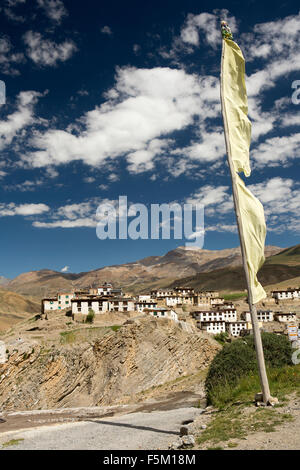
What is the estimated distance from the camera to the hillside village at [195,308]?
56.2 metres

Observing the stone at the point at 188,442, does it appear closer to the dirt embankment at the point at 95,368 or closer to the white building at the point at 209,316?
the dirt embankment at the point at 95,368

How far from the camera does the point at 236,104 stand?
1211 cm

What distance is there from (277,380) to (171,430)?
193 inches

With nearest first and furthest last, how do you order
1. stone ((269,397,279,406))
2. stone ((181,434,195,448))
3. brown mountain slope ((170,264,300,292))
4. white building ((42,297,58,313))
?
stone ((181,434,195,448))
stone ((269,397,279,406))
white building ((42,297,58,313))
brown mountain slope ((170,264,300,292))

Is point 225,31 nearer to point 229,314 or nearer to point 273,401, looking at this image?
point 273,401

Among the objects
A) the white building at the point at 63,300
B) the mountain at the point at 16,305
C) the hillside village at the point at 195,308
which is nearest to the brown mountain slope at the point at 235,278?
the hillside village at the point at 195,308

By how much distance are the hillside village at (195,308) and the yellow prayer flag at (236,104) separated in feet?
142

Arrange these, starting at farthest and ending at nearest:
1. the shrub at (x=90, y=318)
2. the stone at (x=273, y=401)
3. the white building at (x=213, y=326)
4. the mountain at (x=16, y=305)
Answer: the mountain at (x=16, y=305), the white building at (x=213, y=326), the shrub at (x=90, y=318), the stone at (x=273, y=401)

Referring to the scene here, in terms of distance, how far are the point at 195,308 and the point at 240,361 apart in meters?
68.8

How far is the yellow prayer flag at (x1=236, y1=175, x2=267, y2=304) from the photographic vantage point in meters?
10.9

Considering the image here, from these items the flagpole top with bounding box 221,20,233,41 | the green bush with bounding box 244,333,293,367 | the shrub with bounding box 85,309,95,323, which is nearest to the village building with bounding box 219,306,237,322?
the shrub with bounding box 85,309,95,323

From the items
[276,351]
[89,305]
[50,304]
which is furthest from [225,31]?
[50,304]

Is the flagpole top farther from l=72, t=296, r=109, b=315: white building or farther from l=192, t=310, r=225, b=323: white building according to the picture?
l=192, t=310, r=225, b=323: white building

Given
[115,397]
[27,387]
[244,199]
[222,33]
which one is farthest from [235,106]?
[27,387]
